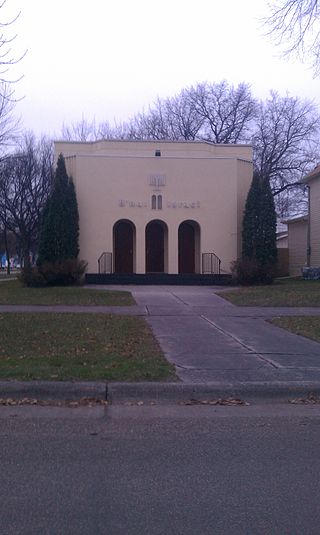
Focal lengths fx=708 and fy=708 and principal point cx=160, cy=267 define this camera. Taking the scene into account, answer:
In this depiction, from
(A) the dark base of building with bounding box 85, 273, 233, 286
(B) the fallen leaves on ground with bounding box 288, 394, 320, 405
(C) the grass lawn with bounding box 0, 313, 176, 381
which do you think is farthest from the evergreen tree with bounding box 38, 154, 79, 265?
(B) the fallen leaves on ground with bounding box 288, 394, 320, 405

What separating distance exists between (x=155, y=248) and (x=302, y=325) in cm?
1994

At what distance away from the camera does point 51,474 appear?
249 inches

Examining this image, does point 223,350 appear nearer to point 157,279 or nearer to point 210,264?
point 157,279

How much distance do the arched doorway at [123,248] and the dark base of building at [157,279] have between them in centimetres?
314

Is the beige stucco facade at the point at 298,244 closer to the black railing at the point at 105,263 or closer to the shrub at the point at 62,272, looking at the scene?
the black railing at the point at 105,263

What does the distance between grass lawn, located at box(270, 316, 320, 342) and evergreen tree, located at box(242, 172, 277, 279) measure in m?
14.6

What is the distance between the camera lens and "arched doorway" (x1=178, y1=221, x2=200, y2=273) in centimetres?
3569

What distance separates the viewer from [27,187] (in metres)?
42.3

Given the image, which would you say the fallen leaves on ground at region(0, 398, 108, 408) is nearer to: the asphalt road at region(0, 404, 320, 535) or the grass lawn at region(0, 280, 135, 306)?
the asphalt road at region(0, 404, 320, 535)

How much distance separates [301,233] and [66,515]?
1446 inches

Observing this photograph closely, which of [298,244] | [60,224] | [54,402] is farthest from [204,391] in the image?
[298,244]

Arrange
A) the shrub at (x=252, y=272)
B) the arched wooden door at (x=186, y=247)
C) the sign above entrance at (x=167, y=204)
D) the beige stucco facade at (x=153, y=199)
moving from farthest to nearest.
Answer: the arched wooden door at (x=186, y=247), the sign above entrance at (x=167, y=204), the beige stucco facade at (x=153, y=199), the shrub at (x=252, y=272)

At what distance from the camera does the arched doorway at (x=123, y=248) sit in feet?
116

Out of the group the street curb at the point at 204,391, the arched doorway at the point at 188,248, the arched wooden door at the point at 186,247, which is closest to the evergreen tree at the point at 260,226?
the arched doorway at the point at 188,248
